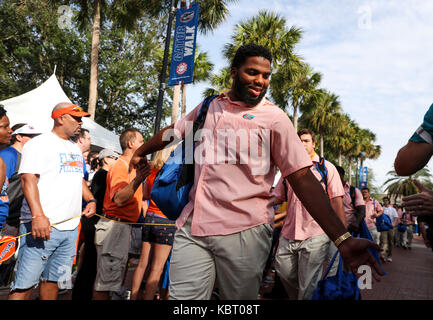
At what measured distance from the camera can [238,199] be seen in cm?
186

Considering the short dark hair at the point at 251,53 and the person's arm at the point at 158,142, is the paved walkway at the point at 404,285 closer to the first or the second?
the person's arm at the point at 158,142

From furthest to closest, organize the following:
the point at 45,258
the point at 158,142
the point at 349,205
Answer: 1. the point at 349,205
2. the point at 45,258
3. the point at 158,142

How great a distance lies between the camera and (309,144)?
13.4 ft

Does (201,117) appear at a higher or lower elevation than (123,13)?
lower

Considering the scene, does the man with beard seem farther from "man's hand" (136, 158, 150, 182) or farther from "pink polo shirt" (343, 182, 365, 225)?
"pink polo shirt" (343, 182, 365, 225)

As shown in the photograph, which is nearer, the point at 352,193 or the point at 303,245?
the point at 303,245

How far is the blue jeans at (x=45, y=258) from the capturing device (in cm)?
296

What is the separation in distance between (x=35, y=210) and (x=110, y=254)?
3.68 ft

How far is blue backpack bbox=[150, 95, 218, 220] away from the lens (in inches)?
79.4

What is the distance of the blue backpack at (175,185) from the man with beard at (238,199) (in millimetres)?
52

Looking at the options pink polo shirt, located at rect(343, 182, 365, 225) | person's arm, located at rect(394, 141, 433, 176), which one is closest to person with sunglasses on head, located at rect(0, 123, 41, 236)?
person's arm, located at rect(394, 141, 433, 176)

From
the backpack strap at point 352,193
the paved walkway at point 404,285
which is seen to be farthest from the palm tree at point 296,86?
the backpack strap at point 352,193

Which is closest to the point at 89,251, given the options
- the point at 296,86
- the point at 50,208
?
the point at 50,208

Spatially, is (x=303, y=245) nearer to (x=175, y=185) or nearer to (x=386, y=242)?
(x=175, y=185)
